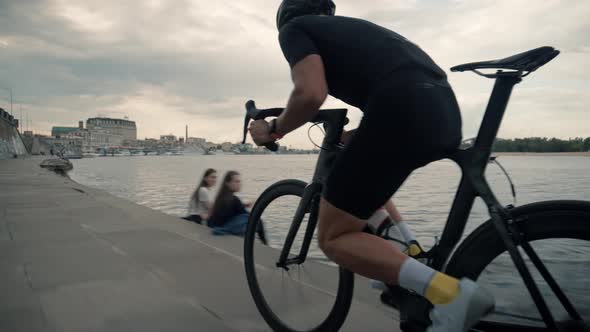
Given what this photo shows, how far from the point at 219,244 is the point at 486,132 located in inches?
156

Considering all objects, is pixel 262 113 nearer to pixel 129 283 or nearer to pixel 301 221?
pixel 301 221

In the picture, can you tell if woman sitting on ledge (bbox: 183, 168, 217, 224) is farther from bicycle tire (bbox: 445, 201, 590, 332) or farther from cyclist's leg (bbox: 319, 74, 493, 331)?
bicycle tire (bbox: 445, 201, 590, 332)

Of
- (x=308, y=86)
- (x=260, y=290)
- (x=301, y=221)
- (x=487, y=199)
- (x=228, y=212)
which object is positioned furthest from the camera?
(x=228, y=212)

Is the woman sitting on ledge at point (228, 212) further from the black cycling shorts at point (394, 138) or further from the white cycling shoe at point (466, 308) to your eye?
the white cycling shoe at point (466, 308)

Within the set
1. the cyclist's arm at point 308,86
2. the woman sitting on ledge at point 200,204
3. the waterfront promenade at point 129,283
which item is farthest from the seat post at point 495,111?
the woman sitting on ledge at point 200,204

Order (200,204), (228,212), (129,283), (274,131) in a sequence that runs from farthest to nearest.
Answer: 1. (200,204)
2. (228,212)
3. (129,283)
4. (274,131)

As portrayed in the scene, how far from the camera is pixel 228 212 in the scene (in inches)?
253

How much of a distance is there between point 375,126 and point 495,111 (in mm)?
483

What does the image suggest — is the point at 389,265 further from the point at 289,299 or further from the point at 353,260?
the point at 289,299

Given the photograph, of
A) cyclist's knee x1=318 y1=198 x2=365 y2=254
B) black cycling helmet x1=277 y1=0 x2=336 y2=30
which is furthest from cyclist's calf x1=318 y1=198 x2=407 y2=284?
black cycling helmet x1=277 y1=0 x2=336 y2=30

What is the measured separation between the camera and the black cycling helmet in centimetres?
195

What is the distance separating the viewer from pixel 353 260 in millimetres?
1699

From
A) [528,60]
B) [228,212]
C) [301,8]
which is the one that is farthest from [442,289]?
[228,212]

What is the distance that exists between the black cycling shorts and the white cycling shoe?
0.46m
